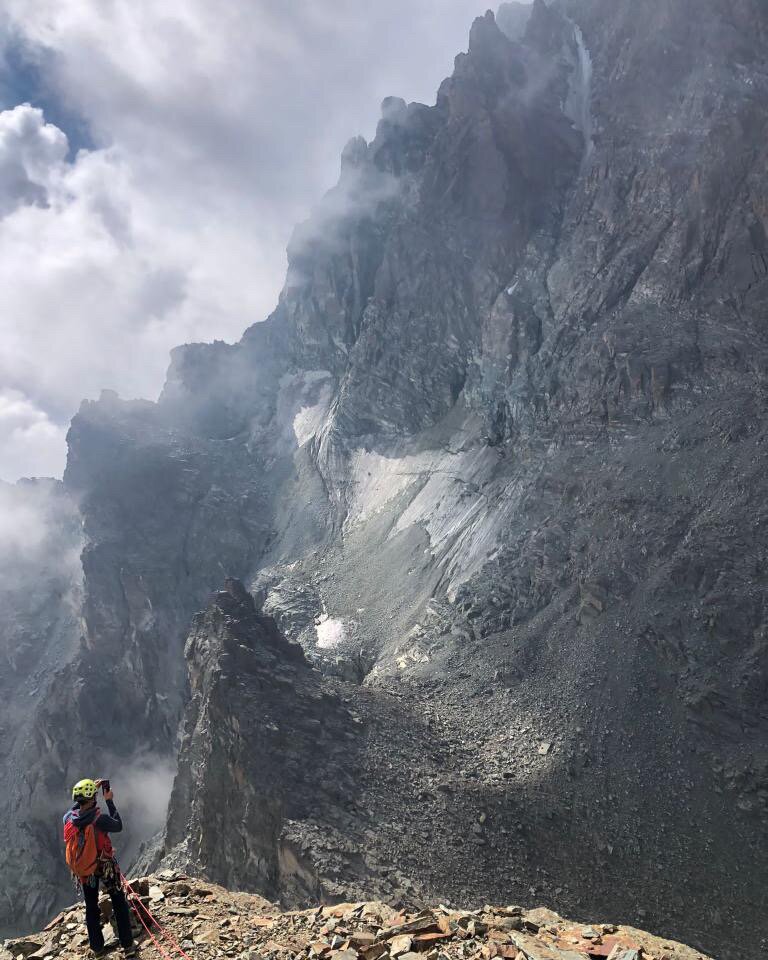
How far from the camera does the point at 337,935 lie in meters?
15.7

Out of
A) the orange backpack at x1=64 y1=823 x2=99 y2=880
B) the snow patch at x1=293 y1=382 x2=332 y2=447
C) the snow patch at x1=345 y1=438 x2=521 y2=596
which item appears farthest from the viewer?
the snow patch at x1=293 y1=382 x2=332 y2=447

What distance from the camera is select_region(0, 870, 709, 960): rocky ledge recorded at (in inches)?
553

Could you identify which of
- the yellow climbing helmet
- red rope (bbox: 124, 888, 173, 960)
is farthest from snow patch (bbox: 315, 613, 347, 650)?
the yellow climbing helmet

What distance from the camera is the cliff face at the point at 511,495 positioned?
125ft

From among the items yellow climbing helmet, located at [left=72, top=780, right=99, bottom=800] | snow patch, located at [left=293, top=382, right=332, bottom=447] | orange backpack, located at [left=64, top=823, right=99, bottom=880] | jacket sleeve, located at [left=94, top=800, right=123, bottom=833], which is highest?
snow patch, located at [left=293, top=382, right=332, bottom=447]

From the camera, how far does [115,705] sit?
326 ft

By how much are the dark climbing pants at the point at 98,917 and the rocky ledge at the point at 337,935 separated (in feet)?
1.61

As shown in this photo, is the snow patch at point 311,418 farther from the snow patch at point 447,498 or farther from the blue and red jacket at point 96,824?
the blue and red jacket at point 96,824

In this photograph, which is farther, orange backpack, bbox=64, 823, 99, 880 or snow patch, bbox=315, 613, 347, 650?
snow patch, bbox=315, 613, 347, 650

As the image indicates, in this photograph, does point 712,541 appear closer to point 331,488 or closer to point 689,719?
point 689,719

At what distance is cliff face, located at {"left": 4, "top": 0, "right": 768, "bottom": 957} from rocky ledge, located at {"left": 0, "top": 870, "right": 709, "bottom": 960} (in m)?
16.6

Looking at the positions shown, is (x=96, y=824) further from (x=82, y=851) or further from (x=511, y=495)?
(x=511, y=495)

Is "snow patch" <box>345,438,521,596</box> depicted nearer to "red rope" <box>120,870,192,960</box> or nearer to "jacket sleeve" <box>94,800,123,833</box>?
"red rope" <box>120,870,192,960</box>

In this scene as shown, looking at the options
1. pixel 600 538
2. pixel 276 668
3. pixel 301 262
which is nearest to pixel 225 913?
pixel 276 668
